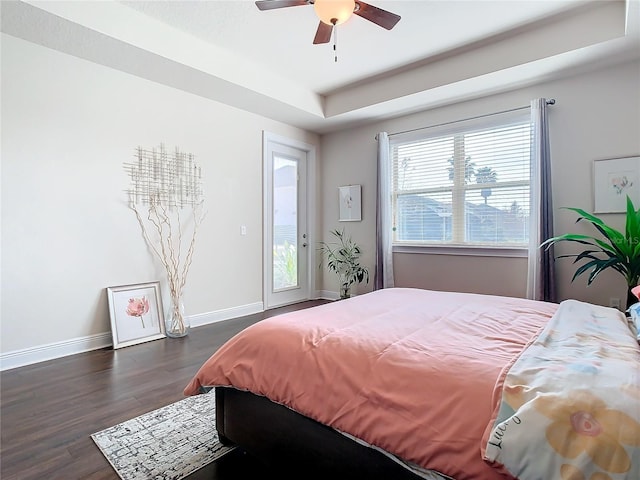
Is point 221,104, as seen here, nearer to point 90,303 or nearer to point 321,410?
point 90,303

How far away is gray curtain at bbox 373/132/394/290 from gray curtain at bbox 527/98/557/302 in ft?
5.15

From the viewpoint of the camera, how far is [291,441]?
1266 millimetres

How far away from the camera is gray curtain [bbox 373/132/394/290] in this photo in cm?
439

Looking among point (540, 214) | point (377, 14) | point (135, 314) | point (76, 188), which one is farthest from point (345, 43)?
point (135, 314)

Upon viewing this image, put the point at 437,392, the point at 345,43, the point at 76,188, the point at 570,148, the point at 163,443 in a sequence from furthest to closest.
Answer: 1. the point at 570,148
2. the point at 345,43
3. the point at 76,188
4. the point at 163,443
5. the point at 437,392

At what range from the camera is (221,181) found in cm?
397

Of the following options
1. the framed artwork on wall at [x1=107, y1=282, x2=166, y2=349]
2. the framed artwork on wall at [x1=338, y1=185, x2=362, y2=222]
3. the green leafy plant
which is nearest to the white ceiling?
the framed artwork on wall at [x1=338, y1=185, x2=362, y2=222]

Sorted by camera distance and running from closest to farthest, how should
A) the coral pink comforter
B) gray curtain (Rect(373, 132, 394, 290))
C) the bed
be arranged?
the bed, the coral pink comforter, gray curtain (Rect(373, 132, 394, 290))

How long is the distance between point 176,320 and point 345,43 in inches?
122

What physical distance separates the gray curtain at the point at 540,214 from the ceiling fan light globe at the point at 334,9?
2.26 m

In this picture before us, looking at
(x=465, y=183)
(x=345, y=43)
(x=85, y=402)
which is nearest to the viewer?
(x=85, y=402)

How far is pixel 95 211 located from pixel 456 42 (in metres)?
3.62

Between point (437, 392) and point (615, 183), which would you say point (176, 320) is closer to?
point (437, 392)

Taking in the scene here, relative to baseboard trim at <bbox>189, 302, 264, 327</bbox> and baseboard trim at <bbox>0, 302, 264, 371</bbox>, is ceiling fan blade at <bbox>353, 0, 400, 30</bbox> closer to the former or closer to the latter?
baseboard trim at <bbox>189, 302, 264, 327</bbox>
